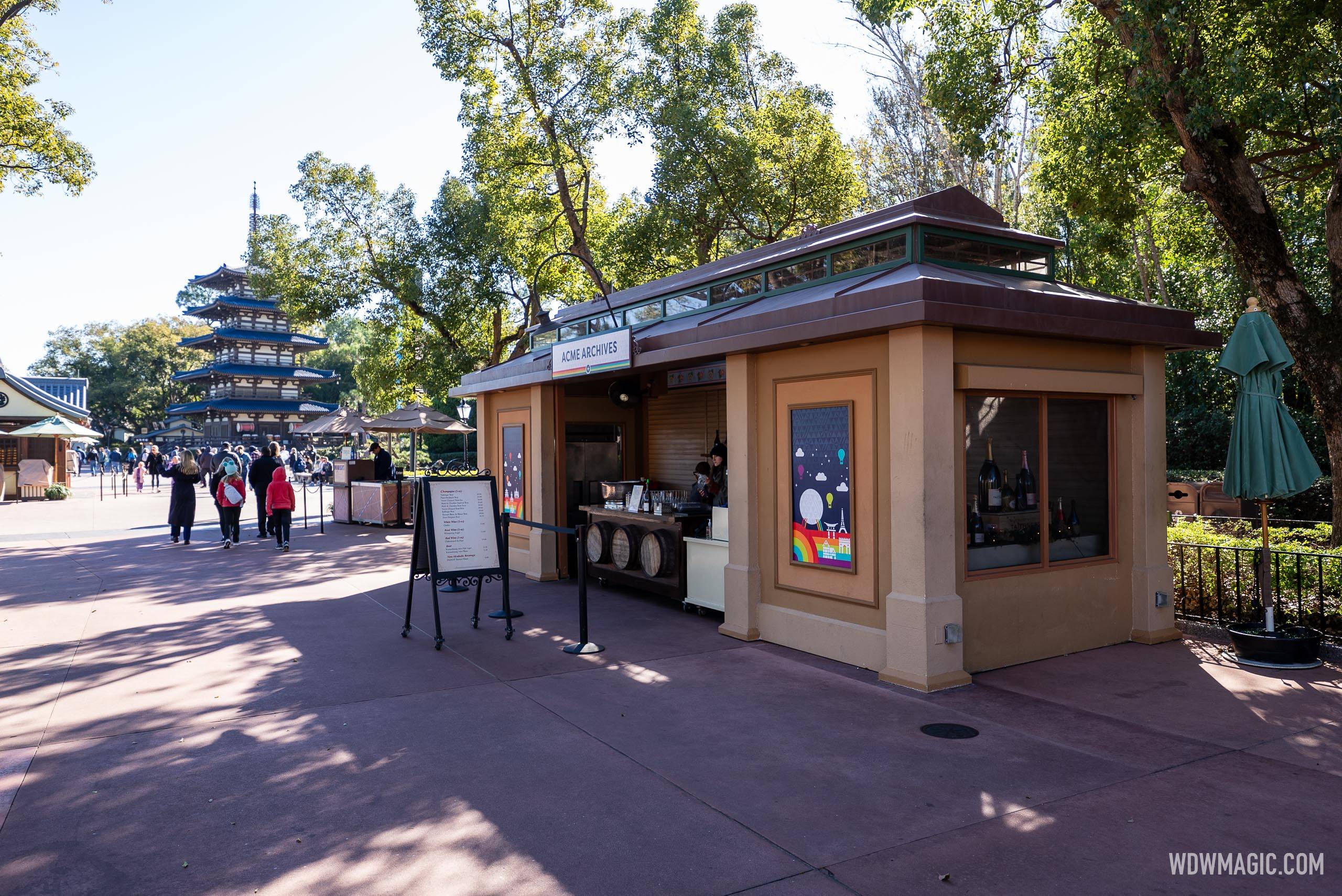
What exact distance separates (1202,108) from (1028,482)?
5.03 meters

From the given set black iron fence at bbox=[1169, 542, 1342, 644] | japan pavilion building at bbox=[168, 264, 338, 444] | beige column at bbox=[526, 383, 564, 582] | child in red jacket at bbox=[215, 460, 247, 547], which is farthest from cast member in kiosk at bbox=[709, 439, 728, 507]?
japan pavilion building at bbox=[168, 264, 338, 444]

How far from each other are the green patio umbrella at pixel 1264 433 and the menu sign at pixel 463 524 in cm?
689

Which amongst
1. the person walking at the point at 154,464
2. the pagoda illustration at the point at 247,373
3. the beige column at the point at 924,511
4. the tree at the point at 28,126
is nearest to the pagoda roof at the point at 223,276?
the pagoda illustration at the point at 247,373

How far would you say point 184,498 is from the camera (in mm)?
15961

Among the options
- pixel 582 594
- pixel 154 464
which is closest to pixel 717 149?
pixel 582 594

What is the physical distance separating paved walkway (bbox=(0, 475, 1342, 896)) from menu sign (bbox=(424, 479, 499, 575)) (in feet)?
2.58

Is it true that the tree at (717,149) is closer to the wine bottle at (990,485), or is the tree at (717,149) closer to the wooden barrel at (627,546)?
the wooden barrel at (627,546)

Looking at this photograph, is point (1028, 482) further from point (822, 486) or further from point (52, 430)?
point (52, 430)

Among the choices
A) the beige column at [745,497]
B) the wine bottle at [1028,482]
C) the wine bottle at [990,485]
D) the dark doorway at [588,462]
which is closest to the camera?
the wine bottle at [990,485]

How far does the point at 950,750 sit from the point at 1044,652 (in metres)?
2.68

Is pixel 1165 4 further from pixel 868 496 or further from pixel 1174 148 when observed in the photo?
pixel 868 496

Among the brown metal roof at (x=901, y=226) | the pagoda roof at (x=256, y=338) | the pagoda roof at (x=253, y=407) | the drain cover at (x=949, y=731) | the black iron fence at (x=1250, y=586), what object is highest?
the pagoda roof at (x=256, y=338)

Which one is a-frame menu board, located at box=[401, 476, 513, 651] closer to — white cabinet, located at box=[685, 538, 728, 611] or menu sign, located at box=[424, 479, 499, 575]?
menu sign, located at box=[424, 479, 499, 575]

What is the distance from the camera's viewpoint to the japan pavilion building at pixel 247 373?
54656 mm
